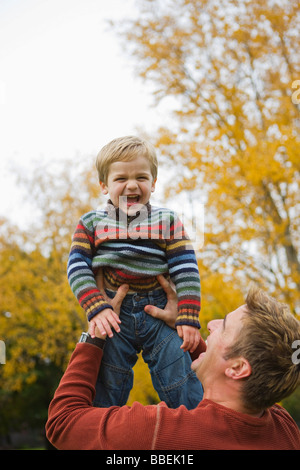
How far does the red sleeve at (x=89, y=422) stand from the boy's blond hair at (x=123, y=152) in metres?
0.94

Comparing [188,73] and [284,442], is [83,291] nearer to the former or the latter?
[284,442]

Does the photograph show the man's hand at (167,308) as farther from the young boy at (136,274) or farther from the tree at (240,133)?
the tree at (240,133)

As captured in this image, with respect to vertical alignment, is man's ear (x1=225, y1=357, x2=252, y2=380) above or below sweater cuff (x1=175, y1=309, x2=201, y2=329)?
below

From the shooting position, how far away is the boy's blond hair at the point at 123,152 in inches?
74.6

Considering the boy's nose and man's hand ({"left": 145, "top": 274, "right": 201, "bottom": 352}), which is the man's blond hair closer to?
man's hand ({"left": 145, "top": 274, "right": 201, "bottom": 352})

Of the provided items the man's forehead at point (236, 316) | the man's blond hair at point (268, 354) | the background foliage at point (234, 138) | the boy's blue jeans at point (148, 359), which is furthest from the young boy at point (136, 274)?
the background foliage at point (234, 138)

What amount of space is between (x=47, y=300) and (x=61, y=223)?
2604 millimetres

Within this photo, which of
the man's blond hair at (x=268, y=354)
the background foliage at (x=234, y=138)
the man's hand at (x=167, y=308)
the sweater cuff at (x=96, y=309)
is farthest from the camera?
the background foliage at (x=234, y=138)

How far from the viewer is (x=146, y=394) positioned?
8664mm

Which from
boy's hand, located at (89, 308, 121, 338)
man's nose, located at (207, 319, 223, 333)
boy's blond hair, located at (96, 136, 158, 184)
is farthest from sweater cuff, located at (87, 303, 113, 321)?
boy's blond hair, located at (96, 136, 158, 184)

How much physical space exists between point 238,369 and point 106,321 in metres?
0.57

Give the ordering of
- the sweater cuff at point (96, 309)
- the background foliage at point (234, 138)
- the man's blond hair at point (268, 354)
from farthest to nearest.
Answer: the background foliage at point (234, 138) → the sweater cuff at point (96, 309) → the man's blond hair at point (268, 354)

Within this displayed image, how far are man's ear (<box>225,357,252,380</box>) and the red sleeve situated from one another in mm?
337

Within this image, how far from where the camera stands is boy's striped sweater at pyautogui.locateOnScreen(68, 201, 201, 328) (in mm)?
1816
